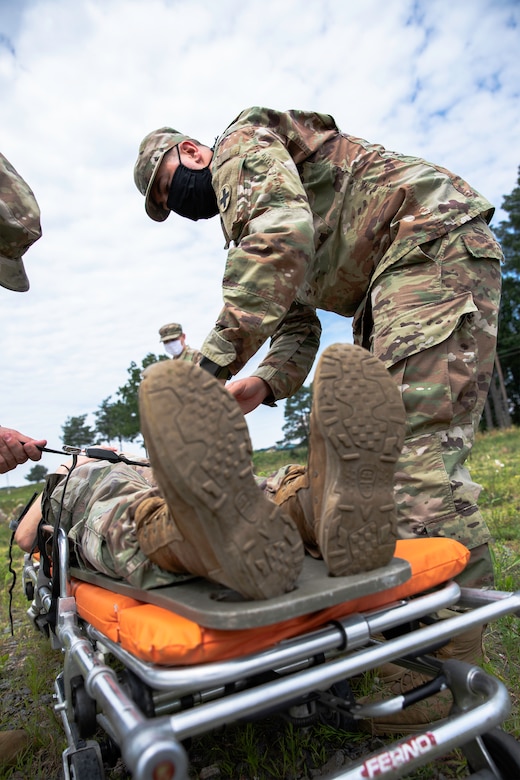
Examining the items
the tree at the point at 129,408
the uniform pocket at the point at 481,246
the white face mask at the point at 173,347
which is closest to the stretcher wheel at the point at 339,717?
the uniform pocket at the point at 481,246

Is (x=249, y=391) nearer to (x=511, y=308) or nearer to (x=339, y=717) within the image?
(x=339, y=717)

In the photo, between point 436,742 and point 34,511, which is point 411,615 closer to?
point 436,742

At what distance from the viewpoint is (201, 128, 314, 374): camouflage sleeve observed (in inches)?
75.1

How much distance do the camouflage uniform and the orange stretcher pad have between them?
463mm

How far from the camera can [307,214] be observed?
2035mm

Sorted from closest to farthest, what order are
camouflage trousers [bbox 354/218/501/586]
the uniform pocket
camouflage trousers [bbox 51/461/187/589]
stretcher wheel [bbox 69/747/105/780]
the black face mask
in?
stretcher wheel [bbox 69/747/105/780], camouflage trousers [bbox 51/461/187/589], camouflage trousers [bbox 354/218/501/586], the uniform pocket, the black face mask

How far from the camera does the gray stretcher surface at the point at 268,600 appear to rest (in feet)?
3.66

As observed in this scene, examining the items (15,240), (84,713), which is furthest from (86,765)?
(15,240)

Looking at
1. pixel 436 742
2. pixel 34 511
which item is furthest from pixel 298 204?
pixel 34 511

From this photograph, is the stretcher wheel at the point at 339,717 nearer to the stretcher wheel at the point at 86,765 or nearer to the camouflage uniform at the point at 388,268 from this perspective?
the camouflage uniform at the point at 388,268

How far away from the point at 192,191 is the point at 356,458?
5.89 ft

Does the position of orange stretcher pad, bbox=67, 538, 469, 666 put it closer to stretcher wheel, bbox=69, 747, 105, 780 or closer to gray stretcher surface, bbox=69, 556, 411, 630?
gray stretcher surface, bbox=69, 556, 411, 630

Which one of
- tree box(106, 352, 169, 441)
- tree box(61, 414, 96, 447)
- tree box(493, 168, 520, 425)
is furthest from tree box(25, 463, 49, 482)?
tree box(493, 168, 520, 425)

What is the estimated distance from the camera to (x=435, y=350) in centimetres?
211
